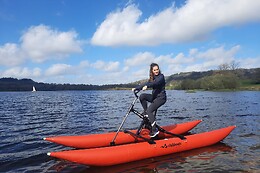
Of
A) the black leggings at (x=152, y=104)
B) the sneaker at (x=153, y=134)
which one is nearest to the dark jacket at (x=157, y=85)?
the black leggings at (x=152, y=104)

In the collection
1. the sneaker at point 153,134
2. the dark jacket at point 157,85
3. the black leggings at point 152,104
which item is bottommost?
the sneaker at point 153,134

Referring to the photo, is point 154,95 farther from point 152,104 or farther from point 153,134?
point 153,134

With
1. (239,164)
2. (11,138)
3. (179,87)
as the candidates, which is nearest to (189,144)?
(239,164)

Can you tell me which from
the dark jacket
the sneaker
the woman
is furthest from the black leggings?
the sneaker

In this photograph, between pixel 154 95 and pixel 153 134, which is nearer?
pixel 153 134

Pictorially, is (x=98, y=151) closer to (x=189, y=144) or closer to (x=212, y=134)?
(x=189, y=144)

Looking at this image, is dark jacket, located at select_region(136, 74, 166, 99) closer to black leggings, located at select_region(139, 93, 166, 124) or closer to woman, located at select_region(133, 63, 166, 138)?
woman, located at select_region(133, 63, 166, 138)

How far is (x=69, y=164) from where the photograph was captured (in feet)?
A: 31.8

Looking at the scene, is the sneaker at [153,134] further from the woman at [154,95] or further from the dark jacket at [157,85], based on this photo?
the dark jacket at [157,85]

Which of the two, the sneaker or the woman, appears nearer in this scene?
the woman

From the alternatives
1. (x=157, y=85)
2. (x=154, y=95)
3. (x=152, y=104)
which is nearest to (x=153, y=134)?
(x=152, y=104)

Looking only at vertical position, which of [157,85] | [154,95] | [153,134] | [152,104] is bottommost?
[153,134]

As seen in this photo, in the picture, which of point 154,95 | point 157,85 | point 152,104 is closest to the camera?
point 157,85

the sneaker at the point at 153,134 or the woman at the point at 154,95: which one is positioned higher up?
the woman at the point at 154,95
